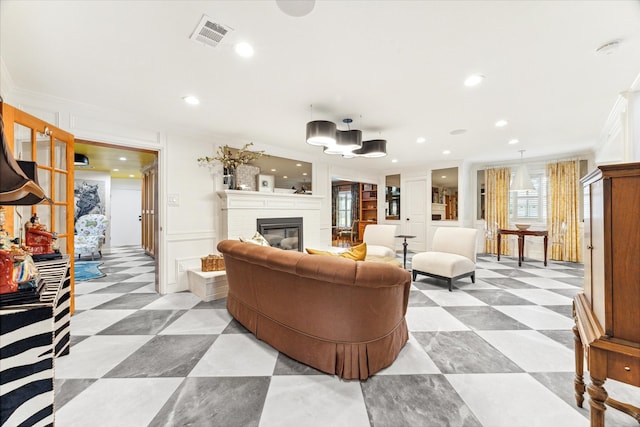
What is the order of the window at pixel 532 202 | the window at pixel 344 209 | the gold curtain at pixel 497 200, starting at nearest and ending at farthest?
the window at pixel 532 202 < the gold curtain at pixel 497 200 < the window at pixel 344 209

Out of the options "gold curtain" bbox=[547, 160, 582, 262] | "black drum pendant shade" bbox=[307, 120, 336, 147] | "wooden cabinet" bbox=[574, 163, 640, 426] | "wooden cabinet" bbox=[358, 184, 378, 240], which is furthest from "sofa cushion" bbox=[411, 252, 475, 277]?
"wooden cabinet" bbox=[358, 184, 378, 240]

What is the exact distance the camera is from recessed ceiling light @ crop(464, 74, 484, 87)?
7.39 feet

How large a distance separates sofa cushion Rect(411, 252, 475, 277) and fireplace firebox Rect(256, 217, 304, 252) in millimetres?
2200

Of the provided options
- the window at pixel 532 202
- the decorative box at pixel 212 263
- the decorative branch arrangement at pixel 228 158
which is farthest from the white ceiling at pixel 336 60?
the window at pixel 532 202

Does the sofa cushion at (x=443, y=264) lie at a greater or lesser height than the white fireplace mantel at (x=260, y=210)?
lesser

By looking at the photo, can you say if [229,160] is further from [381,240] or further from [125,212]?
[125,212]

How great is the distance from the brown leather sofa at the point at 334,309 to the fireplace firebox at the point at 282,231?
2.31 meters

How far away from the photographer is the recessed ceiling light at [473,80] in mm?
2252

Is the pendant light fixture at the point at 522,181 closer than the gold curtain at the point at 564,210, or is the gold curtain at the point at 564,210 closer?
the pendant light fixture at the point at 522,181

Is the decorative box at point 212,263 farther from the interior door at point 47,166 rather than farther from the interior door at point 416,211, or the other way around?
the interior door at point 416,211

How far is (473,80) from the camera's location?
2.32 m

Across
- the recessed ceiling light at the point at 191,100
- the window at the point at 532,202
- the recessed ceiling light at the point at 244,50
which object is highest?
the recessed ceiling light at the point at 191,100

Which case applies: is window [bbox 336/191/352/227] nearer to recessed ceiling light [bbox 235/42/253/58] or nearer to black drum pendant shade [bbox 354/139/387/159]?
black drum pendant shade [bbox 354/139/387/159]

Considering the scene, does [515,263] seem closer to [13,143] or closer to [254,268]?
[254,268]
